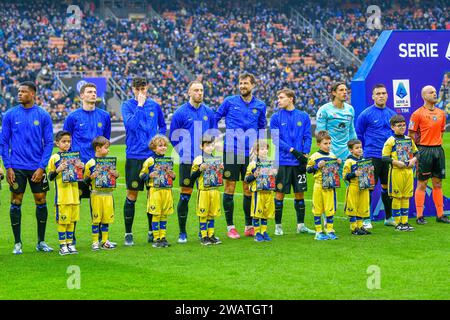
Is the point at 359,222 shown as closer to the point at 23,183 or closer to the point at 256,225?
the point at 256,225

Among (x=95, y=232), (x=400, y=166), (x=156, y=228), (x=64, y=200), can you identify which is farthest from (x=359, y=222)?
(x=64, y=200)

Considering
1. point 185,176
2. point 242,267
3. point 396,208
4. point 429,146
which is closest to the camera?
point 242,267

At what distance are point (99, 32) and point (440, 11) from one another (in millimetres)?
20985

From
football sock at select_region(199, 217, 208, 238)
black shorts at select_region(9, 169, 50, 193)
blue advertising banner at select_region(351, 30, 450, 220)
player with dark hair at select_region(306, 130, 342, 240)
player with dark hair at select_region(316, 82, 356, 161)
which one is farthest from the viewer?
blue advertising banner at select_region(351, 30, 450, 220)

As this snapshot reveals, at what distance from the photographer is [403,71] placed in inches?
552

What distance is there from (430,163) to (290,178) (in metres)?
2.31

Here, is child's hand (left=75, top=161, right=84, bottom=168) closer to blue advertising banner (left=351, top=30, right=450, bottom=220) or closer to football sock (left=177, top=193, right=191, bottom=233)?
football sock (left=177, top=193, right=191, bottom=233)

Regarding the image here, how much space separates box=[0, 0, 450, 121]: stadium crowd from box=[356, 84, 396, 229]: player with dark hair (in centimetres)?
2710

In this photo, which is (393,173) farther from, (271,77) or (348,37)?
(348,37)

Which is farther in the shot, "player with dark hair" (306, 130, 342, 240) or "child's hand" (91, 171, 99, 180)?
"player with dark hair" (306, 130, 342, 240)

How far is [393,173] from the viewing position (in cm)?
1256

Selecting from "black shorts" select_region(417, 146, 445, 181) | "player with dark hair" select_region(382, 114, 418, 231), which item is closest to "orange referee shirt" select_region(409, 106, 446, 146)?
"black shorts" select_region(417, 146, 445, 181)

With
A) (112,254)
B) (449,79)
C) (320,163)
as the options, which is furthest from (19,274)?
(449,79)

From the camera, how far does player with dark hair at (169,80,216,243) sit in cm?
1161
